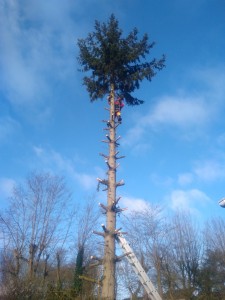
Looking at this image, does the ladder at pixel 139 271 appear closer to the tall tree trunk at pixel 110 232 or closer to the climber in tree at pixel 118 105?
the tall tree trunk at pixel 110 232

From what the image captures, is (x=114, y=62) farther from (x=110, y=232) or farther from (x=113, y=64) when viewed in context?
(x=110, y=232)

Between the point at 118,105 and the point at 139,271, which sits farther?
the point at 118,105

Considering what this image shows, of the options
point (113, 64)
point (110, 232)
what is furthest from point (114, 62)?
point (110, 232)

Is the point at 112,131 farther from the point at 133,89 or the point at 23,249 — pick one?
the point at 23,249

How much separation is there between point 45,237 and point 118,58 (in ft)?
47.5

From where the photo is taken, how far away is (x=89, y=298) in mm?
9523

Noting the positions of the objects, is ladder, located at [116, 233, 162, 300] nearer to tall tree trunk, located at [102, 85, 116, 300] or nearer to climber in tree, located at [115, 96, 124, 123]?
tall tree trunk, located at [102, 85, 116, 300]

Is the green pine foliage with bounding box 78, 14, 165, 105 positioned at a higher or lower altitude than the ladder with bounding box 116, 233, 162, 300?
higher

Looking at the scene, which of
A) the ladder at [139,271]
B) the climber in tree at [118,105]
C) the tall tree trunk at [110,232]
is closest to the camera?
the tall tree trunk at [110,232]

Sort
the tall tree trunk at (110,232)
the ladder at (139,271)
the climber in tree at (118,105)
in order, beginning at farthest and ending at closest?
the climber in tree at (118,105)
the ladder at (139,271)
the tall tree trunk at (110,232)

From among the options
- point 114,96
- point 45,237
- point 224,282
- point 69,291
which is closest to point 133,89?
point 114,96

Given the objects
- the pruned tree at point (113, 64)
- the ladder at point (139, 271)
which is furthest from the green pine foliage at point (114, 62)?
the ladder at point (139, 271)

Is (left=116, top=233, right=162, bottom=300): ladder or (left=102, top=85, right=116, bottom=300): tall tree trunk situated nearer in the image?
(left=102, top=85, right=116, bottom=300): tall tree trunk

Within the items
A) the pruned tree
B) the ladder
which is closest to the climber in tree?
the pruned tree
